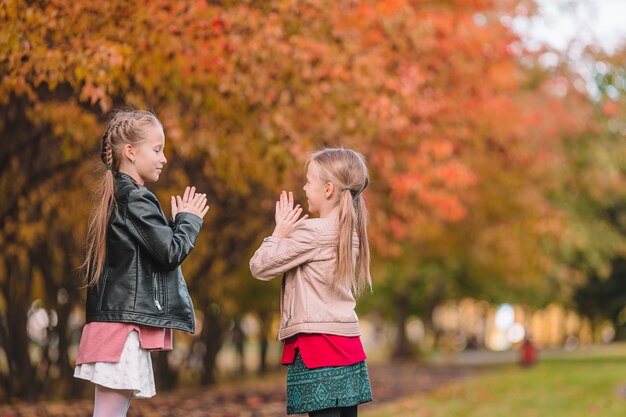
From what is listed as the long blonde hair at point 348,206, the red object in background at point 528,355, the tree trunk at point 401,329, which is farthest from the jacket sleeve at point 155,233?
the tree trunk at point 401,329

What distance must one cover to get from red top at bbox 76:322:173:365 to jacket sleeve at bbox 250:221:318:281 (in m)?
0.57

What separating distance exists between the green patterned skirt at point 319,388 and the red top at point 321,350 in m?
0.03

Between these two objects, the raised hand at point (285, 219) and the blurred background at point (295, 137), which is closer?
the raised hand at point (285, 219)

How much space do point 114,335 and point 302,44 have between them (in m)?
4.59

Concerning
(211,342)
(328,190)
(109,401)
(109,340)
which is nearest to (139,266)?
(109,340)

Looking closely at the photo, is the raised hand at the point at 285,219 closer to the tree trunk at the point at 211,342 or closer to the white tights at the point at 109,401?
the white tights at the point at 109,401

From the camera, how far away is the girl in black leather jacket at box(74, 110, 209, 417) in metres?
4.23

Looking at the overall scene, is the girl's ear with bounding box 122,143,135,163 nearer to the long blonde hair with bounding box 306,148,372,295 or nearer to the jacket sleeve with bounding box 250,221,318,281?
the jacket sleeve with bounding box 250,221,318,281

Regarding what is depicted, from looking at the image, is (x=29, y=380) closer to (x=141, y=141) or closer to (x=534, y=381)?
(x=534, y=381)

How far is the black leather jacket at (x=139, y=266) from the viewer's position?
4238mm

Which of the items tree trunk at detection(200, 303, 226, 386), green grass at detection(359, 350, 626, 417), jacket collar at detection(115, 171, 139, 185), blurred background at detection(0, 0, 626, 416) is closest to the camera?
jacket collar at detection(115, 171, 139, 185)

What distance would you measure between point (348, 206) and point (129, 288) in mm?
1153

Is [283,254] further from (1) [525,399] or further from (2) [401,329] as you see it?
(2) [401,329]

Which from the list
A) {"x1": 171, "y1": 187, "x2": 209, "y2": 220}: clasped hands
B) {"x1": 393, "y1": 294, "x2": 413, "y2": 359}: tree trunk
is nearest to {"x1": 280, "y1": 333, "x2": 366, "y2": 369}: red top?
{"x1": 171, "y1": 187, "x2": 209, "y2": 220}: clasped hands
